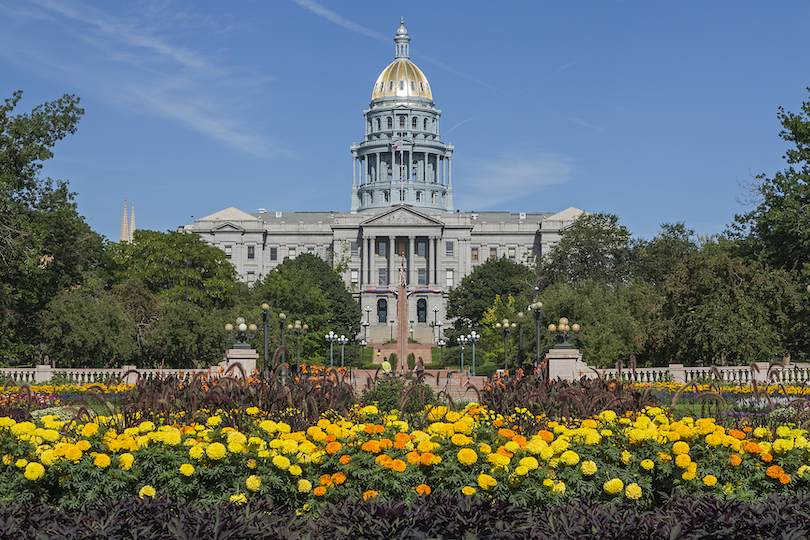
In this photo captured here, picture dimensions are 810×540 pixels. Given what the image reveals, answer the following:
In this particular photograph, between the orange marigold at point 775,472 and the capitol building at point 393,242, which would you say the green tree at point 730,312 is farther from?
the capitol building at point 393,242

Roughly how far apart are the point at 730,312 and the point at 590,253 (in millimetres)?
39580

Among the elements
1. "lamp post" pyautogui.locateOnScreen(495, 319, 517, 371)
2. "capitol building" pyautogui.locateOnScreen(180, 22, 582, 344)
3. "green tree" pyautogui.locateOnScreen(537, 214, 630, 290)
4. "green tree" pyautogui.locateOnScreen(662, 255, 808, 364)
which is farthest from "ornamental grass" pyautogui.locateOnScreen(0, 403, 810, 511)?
"capitol building" pyautogui.locateOnScreen(180, 22, 582, 344)

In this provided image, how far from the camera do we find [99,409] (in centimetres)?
2433

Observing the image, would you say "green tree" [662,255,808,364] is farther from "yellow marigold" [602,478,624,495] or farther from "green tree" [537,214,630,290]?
"green tree" [537,214,630,290]

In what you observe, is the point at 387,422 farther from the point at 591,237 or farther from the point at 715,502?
the point at 591,237

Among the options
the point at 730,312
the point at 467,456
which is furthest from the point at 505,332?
the point at 467,456

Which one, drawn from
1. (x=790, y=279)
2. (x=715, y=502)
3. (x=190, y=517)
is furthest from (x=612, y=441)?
(x=790, y=279)

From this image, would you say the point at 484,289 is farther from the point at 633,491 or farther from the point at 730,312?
the point at 633,491

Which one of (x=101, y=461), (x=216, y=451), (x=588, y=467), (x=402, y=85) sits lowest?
(x=588, y=467)

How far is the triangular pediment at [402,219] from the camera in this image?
417 feet

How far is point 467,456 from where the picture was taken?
954cm

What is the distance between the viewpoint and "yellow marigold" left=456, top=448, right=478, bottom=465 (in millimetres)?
9516

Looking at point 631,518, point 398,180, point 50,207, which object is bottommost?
point 631,518

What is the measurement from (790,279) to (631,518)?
126 feet
